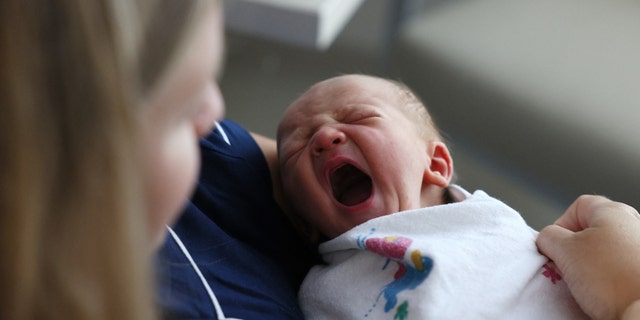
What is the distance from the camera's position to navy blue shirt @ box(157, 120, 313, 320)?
742mm

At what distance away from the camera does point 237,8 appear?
1.25 metres

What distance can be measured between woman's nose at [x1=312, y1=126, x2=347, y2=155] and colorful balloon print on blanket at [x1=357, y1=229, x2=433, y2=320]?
0.48 feet

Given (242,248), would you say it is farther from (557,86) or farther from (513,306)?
(557,86)

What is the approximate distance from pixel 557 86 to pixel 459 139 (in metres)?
0.22

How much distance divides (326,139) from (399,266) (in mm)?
197

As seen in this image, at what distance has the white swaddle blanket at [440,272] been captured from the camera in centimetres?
82

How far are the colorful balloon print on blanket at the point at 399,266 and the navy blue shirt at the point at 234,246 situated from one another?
10 cm

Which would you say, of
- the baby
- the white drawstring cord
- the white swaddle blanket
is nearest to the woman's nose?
the baby

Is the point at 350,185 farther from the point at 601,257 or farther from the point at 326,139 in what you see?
the point at 601,257

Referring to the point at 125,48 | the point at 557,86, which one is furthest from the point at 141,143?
the point at 557,86

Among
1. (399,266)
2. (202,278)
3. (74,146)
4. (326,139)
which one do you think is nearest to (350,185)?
(326,139)

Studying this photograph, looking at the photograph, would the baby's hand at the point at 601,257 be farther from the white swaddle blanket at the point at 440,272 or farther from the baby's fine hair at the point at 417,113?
the baby's fine hair at the point at 417,113

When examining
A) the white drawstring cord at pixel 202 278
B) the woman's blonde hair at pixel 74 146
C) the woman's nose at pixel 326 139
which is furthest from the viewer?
the woman's nose at pixel 326 139

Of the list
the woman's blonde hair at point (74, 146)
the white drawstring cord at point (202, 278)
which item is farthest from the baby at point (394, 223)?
the woman's blonde hair at point (74, 146)
